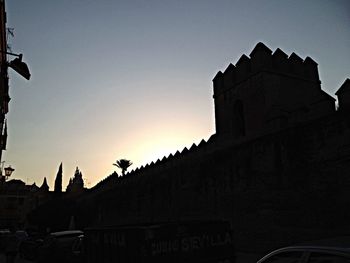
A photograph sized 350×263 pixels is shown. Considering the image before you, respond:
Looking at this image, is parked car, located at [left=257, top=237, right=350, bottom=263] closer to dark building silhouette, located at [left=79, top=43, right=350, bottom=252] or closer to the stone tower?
dark building silhouette, located at [left=79, top=43, right=350, bottom=252]

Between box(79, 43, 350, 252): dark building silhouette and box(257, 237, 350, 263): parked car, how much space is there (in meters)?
8.46

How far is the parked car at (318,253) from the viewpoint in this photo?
2.54m

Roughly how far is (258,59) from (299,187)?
9568 mm

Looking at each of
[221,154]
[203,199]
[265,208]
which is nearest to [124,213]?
[203,199]

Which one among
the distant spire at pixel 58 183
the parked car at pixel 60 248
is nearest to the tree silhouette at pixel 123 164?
the distant spire at pixel 58 183

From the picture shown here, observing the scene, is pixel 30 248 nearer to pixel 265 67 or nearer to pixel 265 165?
pixel 265 165

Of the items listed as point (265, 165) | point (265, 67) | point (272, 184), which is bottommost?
point (272, 184)

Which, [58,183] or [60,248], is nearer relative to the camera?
[60,248]

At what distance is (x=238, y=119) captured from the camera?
21.3m

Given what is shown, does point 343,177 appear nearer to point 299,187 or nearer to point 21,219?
point 299,187

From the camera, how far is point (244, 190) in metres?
14.8

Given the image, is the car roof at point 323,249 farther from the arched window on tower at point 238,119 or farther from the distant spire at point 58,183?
the distant spire at point 58,183

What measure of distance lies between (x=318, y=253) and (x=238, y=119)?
18852mm

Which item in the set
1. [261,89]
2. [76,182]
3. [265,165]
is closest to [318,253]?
[265,165]
